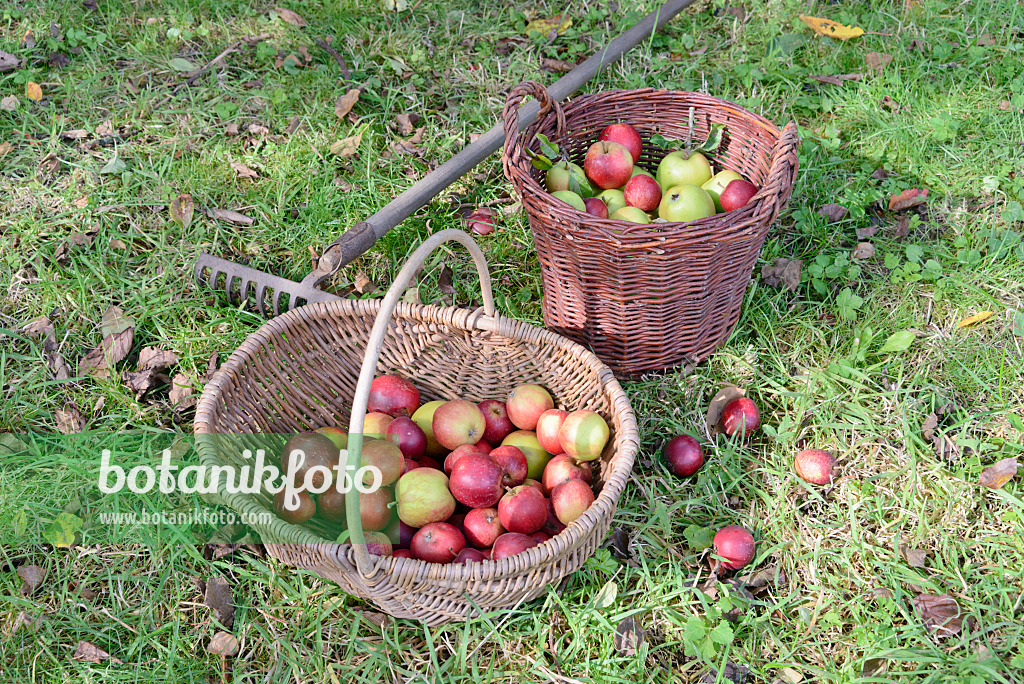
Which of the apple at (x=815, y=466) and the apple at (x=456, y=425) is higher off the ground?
the apple at (x=456, y=425)

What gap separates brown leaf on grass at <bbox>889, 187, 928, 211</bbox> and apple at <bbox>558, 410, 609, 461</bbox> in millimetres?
2001

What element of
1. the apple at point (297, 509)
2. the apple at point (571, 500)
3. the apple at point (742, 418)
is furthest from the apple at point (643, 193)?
the apple at point (297, 509)

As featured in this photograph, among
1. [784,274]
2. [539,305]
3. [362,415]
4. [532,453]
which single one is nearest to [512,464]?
[532,453]

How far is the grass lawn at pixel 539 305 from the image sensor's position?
2.21 m

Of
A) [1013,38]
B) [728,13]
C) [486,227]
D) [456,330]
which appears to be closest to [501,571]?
[456,330]

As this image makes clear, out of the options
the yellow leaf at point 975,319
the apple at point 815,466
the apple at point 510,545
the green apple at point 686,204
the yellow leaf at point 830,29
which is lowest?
the apple at point 815,466

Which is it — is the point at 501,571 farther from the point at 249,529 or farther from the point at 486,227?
the point at 486,227

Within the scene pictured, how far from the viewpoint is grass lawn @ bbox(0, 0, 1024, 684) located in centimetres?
221

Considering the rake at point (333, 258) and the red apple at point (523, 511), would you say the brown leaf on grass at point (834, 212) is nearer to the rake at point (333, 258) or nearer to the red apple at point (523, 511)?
the rake at point (333, 258)

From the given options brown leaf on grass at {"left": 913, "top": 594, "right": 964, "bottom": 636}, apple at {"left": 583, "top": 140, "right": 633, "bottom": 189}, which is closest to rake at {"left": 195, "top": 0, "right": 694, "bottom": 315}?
apple at {"left": 583, "top": 140, "right": 633, "bottom": 189}

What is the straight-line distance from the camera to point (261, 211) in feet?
11.4

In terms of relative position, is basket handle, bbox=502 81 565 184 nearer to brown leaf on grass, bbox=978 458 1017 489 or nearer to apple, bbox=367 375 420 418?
apple, bbox=367 375 420 418

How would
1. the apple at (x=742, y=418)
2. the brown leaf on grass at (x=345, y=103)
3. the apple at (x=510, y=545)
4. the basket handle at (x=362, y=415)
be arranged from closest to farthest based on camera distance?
the basket handle at (x=362, y=415)
the apple at (x=510, y=545)
the apple at (x=742, y=418)
the brown leaf on grass at (x=345, y=103)

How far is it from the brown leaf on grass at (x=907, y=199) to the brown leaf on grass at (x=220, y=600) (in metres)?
3.14
